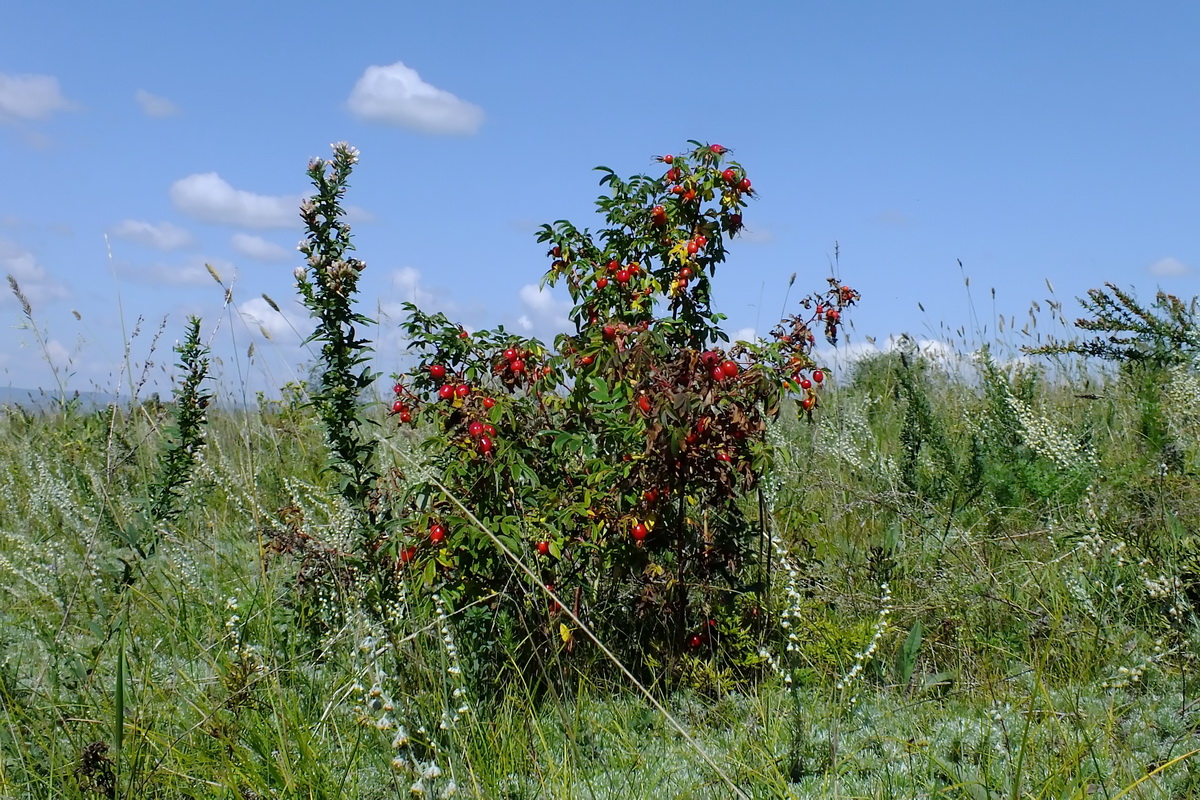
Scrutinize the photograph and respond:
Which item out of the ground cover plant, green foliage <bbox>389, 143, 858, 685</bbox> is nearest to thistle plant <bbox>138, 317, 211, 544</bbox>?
the ground cover plant

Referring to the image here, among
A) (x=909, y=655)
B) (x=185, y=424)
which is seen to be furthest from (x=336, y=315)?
(x=909, y=655)

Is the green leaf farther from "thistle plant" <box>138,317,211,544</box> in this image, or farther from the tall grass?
"thistle plant" <box>138,317,211,544</box>

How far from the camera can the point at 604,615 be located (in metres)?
3.06

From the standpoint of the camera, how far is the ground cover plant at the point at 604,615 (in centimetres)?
217

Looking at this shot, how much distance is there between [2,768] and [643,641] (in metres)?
1.72

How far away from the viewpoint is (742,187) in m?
3.01

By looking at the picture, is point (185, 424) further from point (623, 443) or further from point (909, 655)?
point (909, 655)

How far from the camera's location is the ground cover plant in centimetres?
217

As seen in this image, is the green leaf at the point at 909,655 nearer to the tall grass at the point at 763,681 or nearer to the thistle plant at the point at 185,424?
the tall grass at the point at 763,681

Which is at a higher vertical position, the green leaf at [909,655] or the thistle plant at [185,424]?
the thistle plant at [185,424]

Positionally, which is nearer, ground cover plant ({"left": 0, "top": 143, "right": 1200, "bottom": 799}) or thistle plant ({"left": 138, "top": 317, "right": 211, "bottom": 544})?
ground cover plant ({"left": 0, "top": 143, "right": 1200, "bottom": 799})

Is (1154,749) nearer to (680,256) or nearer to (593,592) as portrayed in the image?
(593,592)

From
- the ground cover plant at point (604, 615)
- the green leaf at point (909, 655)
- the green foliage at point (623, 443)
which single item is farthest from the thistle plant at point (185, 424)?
the green leaf at point (909, 655)

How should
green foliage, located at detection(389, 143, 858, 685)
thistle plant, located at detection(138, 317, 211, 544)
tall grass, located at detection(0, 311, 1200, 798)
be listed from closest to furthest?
tall grass, located at detection(0, 311, 1200, 798)
green foliage, located at detection(389, 143, 858, 685)
thistle plant, located at detection(138, 317, 211, 544)
